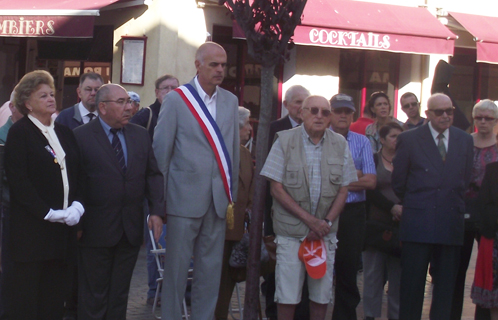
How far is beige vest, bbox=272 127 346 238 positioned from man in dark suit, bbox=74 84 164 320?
96 cm

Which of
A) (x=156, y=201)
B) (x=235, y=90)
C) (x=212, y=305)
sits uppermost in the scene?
(x=235, y=90)

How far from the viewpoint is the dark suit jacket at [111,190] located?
18.4ft

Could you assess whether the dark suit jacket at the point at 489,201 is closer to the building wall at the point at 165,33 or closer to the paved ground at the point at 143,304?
the paved ground at the point at 143,304

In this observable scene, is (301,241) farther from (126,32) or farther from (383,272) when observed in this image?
(126,32)

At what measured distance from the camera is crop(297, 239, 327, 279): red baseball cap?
5.96 metres

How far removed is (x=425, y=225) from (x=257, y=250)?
1.37 metres

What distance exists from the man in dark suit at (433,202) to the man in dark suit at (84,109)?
9.03ft

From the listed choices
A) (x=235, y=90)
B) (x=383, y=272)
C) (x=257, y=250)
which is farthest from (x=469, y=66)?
(x=257, y=250)

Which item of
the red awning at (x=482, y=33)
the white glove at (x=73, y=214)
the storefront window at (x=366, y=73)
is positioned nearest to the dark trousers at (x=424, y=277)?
the white glove at (x=73, y=214)

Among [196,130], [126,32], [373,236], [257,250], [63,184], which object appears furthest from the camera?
[126,32]

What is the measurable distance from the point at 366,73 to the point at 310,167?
9280 mm

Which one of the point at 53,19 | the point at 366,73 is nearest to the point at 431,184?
the point at 53,19

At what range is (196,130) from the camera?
586 cm

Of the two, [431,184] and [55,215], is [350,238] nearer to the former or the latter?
[431,184]
